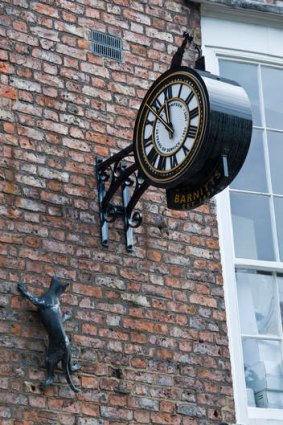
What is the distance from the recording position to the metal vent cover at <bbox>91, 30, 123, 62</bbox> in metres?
7.89

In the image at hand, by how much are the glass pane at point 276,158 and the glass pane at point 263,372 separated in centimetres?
111

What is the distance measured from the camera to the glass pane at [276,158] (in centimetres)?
820

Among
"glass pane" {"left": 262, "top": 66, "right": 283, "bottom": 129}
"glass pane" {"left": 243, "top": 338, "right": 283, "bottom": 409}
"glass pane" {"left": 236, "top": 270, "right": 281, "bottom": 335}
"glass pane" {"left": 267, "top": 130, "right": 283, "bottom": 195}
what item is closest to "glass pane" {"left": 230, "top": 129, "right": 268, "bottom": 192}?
"glass pane" {"left": 267, "top": 130, "right": 283, "bottom": 195}

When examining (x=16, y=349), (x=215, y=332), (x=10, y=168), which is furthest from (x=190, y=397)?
(x=10, y=168)

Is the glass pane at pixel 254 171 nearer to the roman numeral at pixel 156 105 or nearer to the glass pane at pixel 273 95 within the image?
the glass pane at pixel 273 95

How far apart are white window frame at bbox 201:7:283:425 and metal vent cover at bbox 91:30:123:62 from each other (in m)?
0.64

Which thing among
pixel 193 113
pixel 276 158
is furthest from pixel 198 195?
pixel 276 158

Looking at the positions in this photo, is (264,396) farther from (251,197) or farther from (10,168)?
(10,168)

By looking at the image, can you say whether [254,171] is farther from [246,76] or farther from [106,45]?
[106,45]

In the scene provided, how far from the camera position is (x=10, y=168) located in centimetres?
721

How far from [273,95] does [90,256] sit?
2.02m

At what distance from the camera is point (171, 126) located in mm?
6918

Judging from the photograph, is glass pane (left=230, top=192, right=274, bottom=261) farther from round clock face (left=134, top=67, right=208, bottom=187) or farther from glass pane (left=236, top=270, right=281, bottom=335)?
round clock face (left=134, top=67, right=208, bottom=187)

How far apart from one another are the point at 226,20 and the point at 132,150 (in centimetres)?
179
